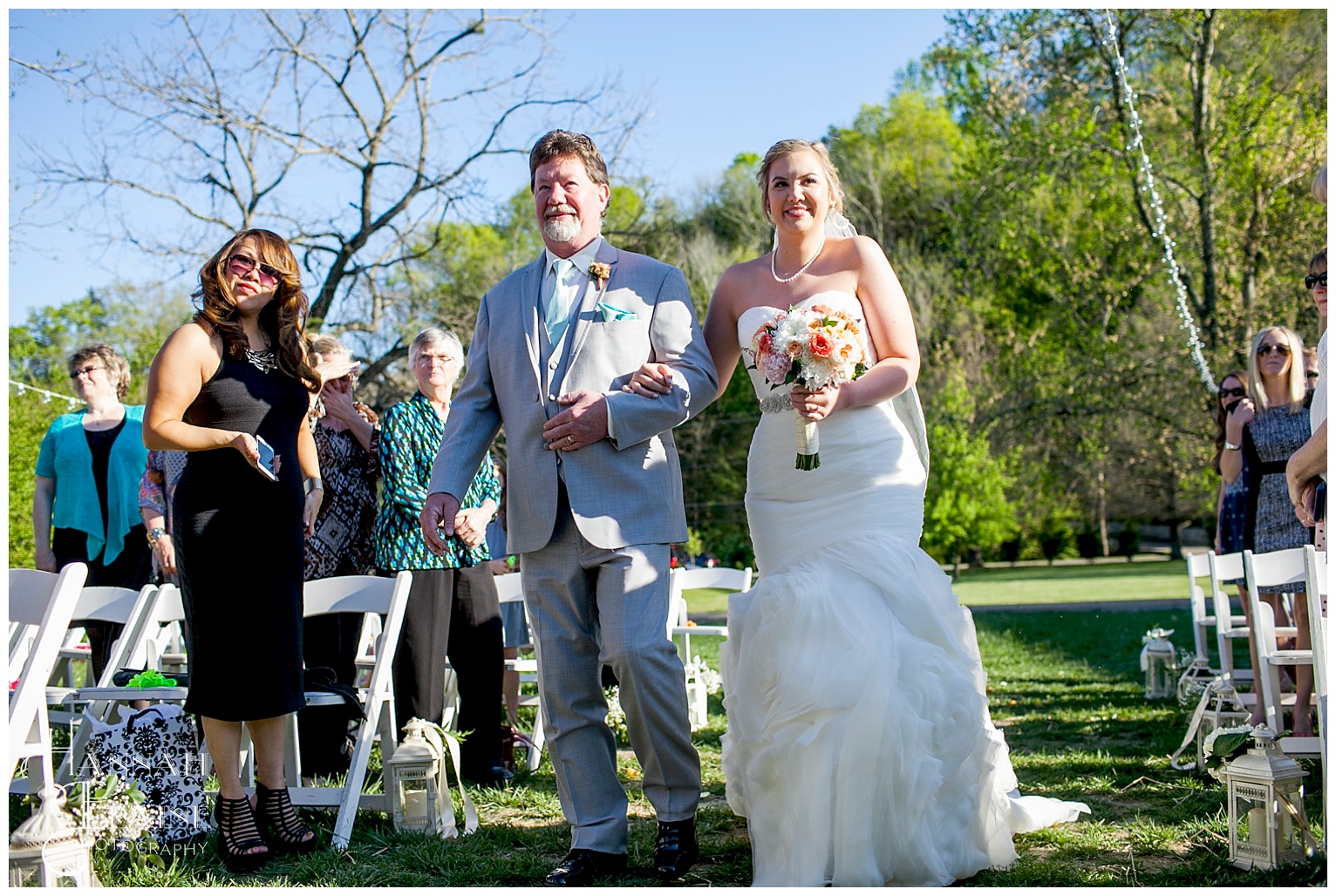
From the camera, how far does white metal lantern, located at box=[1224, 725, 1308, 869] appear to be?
3461mm

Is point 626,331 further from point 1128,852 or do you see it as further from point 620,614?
point 1128,852

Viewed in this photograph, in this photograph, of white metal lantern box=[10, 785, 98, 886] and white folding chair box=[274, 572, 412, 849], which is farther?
white folding chair box=[274, 572, 412, 849]

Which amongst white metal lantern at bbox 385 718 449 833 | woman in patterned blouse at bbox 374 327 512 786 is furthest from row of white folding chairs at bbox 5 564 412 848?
woman in patterned blouse at bbox 374 327 512 786

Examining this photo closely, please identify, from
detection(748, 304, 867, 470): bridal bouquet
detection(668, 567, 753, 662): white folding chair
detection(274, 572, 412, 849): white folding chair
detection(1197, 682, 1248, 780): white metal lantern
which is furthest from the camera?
detection(668, 567, 753, 662): white folding chair

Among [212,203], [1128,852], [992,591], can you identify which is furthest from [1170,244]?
[1128,852]

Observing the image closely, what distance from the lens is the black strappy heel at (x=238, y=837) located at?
3.90m

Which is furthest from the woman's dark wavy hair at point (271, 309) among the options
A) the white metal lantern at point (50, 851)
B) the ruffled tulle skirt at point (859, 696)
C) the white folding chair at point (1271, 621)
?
the white folding chair at point (1271, 621)

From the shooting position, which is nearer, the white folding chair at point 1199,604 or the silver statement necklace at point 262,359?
the silver statement necklace at point 262,359

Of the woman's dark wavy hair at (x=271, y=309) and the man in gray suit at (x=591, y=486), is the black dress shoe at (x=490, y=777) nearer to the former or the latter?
the man in gray suit at (x=591, y=486)

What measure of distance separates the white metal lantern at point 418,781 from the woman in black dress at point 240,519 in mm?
415

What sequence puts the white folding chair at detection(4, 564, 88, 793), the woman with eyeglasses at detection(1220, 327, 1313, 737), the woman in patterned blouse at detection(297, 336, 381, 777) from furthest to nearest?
1. the woman with eyeglasses at detection(1220, 327, 1313, 737)
2. the woman in patterned blouse at detection(297, 336, 381, 777)
3. the white folding chair at detection(4, 564, 88, 793)

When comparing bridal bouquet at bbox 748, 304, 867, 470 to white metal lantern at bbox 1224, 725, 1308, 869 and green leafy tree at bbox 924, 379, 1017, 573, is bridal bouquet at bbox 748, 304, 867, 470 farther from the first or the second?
green leafy tree at bbox 924, 379, 1017, 573

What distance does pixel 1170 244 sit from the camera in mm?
19250

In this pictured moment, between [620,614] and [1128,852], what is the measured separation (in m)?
1.89
